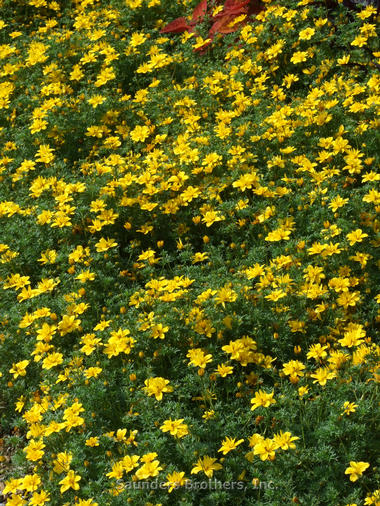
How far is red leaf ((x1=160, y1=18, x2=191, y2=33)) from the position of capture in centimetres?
637

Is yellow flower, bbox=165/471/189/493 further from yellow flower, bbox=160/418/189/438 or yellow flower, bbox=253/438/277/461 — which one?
yellow flower, bbox=253/438/277/461

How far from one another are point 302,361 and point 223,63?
3132mm

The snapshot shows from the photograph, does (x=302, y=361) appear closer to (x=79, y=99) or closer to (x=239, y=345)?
(x=239, y=345)

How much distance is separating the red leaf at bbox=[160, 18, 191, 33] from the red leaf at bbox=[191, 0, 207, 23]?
0.08 metres

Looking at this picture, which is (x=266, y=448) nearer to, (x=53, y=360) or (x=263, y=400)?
(x=263, y=400)

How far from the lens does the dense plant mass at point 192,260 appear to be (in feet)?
10.9

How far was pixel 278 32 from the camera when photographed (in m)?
5.86

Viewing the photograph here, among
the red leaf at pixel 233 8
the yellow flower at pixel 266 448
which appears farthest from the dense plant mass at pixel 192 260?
the red leaf at pixel 233 8

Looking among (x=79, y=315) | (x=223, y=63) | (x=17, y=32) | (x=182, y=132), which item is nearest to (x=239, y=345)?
(x=79, y=315)

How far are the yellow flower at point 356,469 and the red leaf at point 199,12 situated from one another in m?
4.38

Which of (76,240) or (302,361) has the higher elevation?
(76,240)

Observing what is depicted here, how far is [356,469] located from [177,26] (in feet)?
14.7

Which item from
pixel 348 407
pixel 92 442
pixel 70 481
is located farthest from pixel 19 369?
pixel 348 407

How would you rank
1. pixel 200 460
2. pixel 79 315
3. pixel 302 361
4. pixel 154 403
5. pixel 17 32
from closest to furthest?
1. pixel 200 460
2. pixel 154 403
3. pixel 302 361
4. pixel 79 315
5. pixel 17 32
